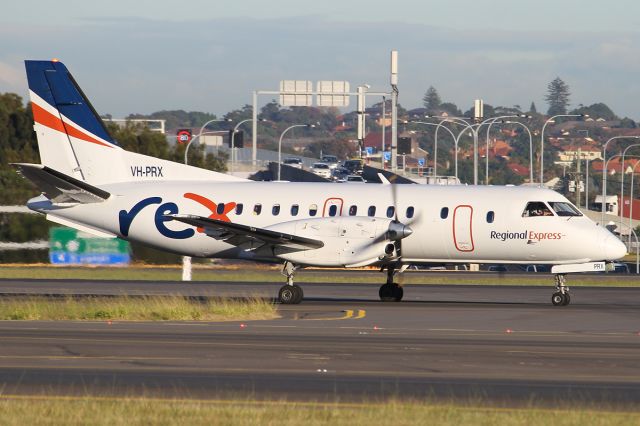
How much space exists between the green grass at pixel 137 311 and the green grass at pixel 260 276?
14.7 metres

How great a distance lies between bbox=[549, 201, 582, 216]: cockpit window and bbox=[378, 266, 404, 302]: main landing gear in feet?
15.9

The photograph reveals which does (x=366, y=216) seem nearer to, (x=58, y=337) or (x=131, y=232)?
(x=131, y=232)

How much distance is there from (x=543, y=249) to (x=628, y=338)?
324 inches

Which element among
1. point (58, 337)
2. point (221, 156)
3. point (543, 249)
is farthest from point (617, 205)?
point (58, 337)

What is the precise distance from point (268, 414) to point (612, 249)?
18883 millimetres

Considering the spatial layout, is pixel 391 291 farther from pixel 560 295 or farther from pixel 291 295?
pixel 560 295

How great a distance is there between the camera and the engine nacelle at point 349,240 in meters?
29.9

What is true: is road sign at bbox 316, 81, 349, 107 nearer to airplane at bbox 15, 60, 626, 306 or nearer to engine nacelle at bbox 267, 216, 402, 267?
airplane at bbox 15, 60, 626, 306

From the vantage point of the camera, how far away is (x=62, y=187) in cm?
3200

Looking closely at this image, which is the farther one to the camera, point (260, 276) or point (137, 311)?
point (260, 276)

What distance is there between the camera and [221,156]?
9888 centimetres

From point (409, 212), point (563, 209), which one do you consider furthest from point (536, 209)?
point (409, 212)

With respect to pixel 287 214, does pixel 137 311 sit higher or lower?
lower

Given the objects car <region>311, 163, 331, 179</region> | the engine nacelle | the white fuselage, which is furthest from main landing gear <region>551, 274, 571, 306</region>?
car <region>311, 163, 331, 179</region>
